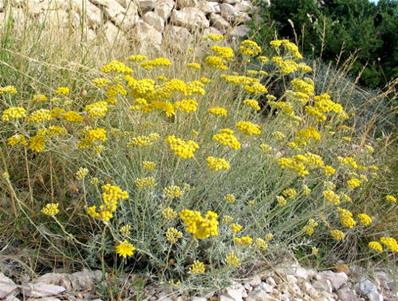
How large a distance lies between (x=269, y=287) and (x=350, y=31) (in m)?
5.71

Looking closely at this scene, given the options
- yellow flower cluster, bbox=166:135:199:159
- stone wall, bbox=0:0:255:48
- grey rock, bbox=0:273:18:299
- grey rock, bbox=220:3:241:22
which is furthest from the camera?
grey rock, bbox=220:3:241:22

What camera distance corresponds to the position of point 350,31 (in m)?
7.75

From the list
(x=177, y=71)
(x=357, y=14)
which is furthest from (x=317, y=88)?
(x=357, y=14)

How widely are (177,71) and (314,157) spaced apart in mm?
2538

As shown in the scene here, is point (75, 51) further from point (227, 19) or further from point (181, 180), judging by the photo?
point (227, 19)

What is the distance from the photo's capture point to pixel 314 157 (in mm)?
2896

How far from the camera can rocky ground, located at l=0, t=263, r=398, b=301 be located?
261 centimetres

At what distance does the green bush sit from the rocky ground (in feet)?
12.5

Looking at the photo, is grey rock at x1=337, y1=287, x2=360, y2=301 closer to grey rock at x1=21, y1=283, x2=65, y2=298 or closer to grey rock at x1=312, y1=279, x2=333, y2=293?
grey rock at x1=312, y1=279, x2=333, y2=293

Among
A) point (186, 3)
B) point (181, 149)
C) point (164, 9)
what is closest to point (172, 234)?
point (181, 149)

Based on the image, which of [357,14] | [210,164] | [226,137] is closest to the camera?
[210,164]

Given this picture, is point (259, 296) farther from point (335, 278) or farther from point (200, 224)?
point (200, 224)

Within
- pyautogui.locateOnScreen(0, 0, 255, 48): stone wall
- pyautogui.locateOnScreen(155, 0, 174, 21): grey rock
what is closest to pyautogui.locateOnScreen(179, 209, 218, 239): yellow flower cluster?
pyautogui.locateOnScreen(0, 0, 255, 48): stone wall

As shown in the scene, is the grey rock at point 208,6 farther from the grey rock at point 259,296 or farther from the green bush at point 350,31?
the grey rock at point 259,296
